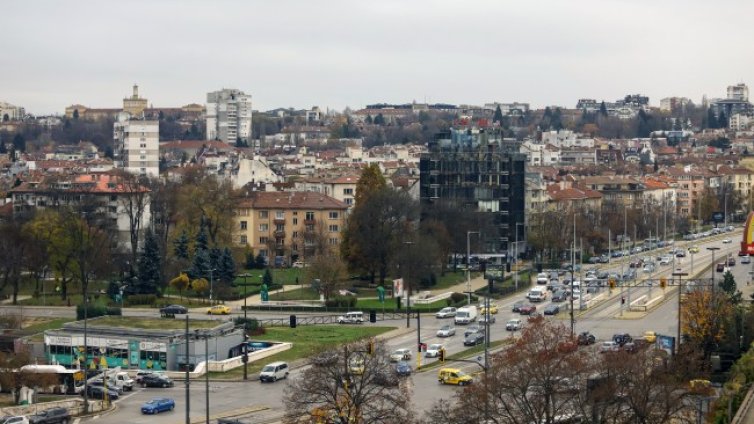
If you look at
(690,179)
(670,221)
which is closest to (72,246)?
(670,221)

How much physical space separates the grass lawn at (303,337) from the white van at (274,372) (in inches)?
43.4

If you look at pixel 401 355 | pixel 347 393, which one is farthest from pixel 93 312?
pixel 347 393

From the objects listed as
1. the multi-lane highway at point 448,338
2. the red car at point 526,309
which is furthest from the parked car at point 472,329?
the red car at point 526,309

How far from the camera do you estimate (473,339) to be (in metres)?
64.8

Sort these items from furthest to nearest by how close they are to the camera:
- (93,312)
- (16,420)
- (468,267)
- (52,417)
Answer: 1. (468,267)
2. (93,312)
3. (52,417)
4. (16,420)

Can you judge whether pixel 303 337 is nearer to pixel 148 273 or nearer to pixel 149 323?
pixel 149 323

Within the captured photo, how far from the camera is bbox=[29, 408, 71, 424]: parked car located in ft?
158

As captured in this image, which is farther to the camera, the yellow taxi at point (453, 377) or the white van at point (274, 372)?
the white van at point (274, 372)

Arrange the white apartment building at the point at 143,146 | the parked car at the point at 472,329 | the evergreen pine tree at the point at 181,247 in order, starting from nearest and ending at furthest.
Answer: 1. the parked car at the point at 472,329
2. the evergreen pine tree at the point at 181,247
3. the white apartment building at the point at 143,146

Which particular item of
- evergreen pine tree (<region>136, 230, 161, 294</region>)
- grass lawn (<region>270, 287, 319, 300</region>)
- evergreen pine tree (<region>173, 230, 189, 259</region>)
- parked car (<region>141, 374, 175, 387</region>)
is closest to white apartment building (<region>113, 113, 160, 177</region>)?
evergreen pine tree (<region>173, 230, 189, 259</region>)

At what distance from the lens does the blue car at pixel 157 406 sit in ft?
166

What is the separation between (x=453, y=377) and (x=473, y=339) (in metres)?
10.2

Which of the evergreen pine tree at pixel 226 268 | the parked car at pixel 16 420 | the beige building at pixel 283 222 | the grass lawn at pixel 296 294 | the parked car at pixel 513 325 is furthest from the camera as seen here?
the beige building at pixel 283 222

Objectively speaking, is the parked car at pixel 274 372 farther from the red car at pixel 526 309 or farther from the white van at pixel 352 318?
the red car at pixel 526 309
